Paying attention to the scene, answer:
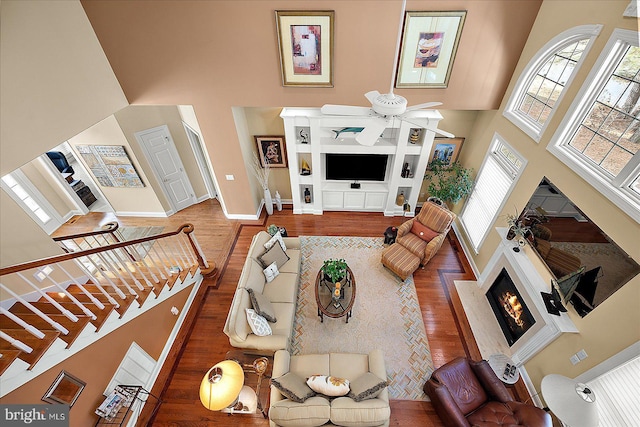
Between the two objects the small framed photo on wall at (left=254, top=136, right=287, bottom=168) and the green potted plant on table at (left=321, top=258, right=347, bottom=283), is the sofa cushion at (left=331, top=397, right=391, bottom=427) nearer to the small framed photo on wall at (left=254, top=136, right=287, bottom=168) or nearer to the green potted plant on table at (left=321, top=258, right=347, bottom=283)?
the green potted plant on table at (left=321, top=258, right=347, bottom=283)

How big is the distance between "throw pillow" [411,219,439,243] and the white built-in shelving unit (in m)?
1.00

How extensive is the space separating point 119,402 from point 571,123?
636 cm

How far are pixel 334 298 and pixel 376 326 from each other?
893 millimetres

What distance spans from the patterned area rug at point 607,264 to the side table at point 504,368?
1.52 metres

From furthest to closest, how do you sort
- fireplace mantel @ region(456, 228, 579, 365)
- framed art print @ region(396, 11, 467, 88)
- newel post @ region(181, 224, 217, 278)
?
newel post @ region(181, 224, 217, 278)
framed art print @ region(396, 11, 467, 88)
fireplace mantel @ region(456, 228, 579, 365)

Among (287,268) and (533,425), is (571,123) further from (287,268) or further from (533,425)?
(287,268)

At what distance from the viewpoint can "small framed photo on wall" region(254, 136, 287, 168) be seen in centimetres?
600

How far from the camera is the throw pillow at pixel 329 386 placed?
10.4ft

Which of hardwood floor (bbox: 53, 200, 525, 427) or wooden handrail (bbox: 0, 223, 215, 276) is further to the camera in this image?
hardwood floor (bbox: 53, 200, 525, 427)

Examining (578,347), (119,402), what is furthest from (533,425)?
(119,402)

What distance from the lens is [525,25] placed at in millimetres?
4066

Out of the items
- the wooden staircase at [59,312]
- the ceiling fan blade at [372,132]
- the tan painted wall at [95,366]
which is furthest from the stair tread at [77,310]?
the ceiling fan blade at [372,132]

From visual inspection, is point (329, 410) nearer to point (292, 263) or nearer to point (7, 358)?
point (292, 263)

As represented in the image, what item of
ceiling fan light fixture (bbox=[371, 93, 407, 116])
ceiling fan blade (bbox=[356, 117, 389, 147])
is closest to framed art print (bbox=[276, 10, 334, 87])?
ceiling fan light fixture (bbox=[371, 93, 407, 116])
